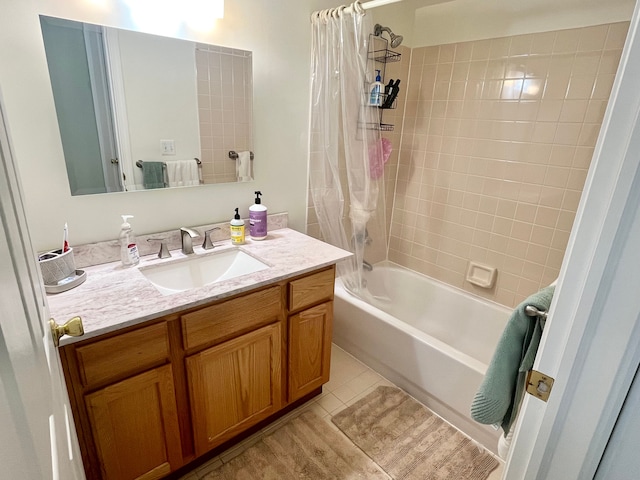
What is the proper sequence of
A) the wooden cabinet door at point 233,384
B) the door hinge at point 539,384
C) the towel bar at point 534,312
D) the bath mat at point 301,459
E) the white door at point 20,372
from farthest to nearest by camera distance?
the bath mat at point 301,459 < the wooden cabinet door at point 233,384 < the towel bar at point 534,312 < the door hinge at point 539,384 < the white door at point 20,372

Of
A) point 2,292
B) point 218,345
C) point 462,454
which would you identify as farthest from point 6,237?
point 462,454

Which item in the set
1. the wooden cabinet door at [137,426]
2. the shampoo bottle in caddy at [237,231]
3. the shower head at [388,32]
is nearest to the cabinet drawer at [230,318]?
the wooden cabinet door at [137,426]

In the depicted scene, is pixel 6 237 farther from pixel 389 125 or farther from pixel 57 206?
pixel 389 125

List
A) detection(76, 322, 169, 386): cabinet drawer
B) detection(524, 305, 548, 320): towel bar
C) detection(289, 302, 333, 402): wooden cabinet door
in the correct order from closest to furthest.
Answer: detection(524, 305, 548, 320): towel bar → detection(76, 322, 169, 386): cabinet drawer → detection(289, 302, 333, 402): wooden cabinet door

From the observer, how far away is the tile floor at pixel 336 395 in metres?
1.55

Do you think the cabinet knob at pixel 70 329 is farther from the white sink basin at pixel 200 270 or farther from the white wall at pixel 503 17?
the white wall at pixel 503 17

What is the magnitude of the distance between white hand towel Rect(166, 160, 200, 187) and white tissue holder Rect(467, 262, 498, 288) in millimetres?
1807

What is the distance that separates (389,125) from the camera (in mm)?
2357

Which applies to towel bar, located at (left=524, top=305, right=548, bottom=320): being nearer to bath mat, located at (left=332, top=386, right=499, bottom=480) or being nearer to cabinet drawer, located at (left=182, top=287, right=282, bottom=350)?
cabinet drawer, located at (left=182, top=287, right=282, bottom=350)

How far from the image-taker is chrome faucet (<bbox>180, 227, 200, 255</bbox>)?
1572mm

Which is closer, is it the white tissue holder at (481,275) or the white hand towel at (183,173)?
the white hand towel at (183,173)

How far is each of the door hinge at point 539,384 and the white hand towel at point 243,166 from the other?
1505 mm

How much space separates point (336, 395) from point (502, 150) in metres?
1.72

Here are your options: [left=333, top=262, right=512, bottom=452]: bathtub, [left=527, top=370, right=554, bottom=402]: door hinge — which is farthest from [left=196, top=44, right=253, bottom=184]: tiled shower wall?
[left=527, top=370, right=554, bottom=402]: door hinge
